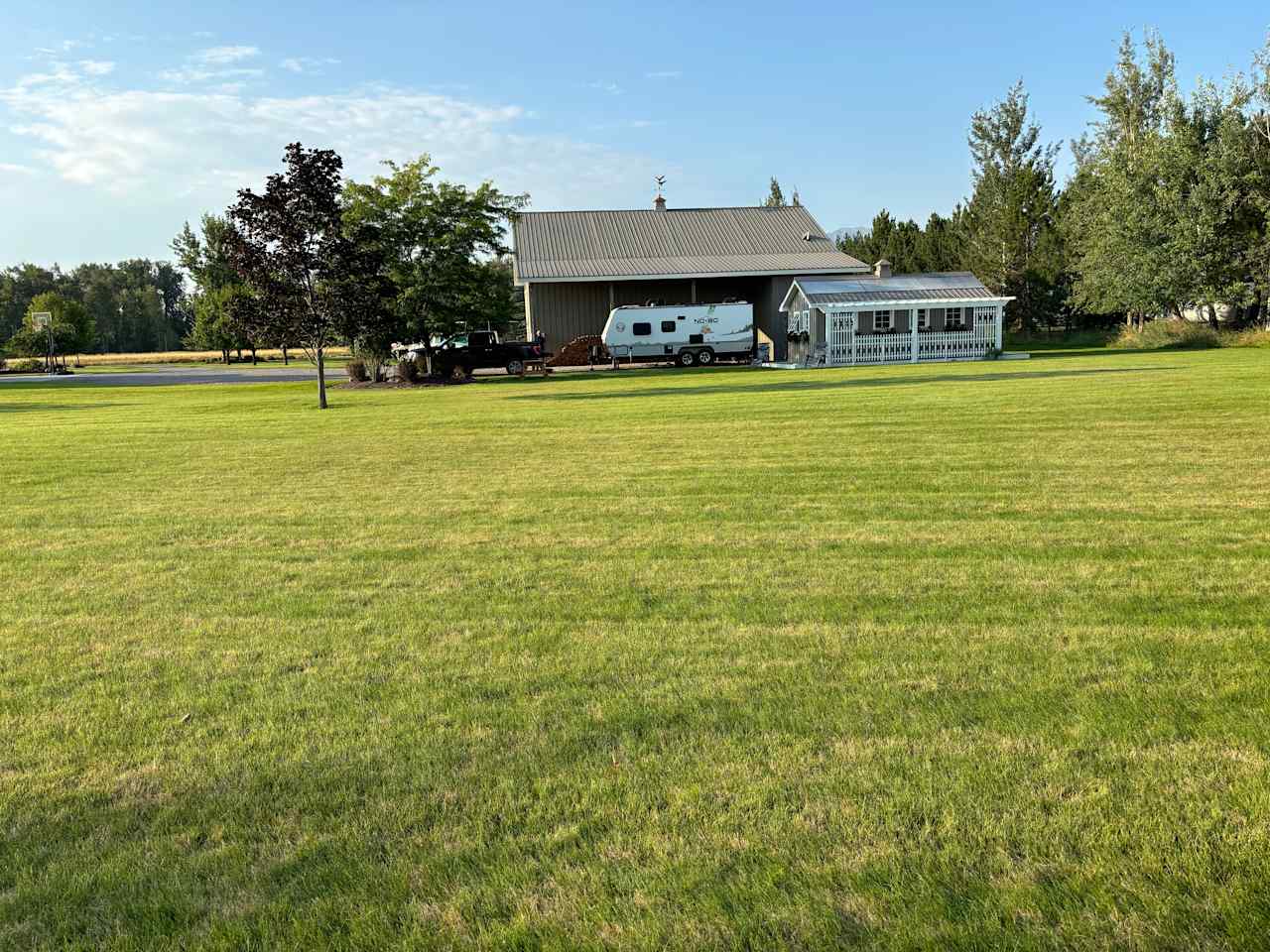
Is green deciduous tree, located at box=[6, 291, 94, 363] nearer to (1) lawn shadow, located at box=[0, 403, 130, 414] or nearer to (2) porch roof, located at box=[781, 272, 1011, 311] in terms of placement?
(1) lawn shadow, located at box=[0, 403, 130, 414]

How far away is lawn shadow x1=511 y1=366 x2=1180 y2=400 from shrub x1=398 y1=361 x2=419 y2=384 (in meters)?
9.04

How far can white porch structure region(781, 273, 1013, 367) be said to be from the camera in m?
32.6

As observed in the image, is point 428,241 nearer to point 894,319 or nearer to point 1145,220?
point 894,319

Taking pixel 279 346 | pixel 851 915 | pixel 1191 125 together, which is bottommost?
pixel 851 915

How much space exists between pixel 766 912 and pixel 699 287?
1638 inches

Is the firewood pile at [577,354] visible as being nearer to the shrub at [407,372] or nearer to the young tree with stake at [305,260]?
the shrub at [407,372]

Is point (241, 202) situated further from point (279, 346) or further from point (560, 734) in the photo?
point (560, 734)

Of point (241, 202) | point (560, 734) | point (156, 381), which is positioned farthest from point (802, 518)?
point (156, 381)

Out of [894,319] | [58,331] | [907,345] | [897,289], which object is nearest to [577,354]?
[894,319]

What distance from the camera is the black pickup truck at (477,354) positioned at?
33.1 meters

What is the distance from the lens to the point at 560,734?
138 inches

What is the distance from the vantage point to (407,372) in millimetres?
30781

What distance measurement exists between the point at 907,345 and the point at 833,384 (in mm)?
11535

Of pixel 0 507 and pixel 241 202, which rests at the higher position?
pixel 241 202
